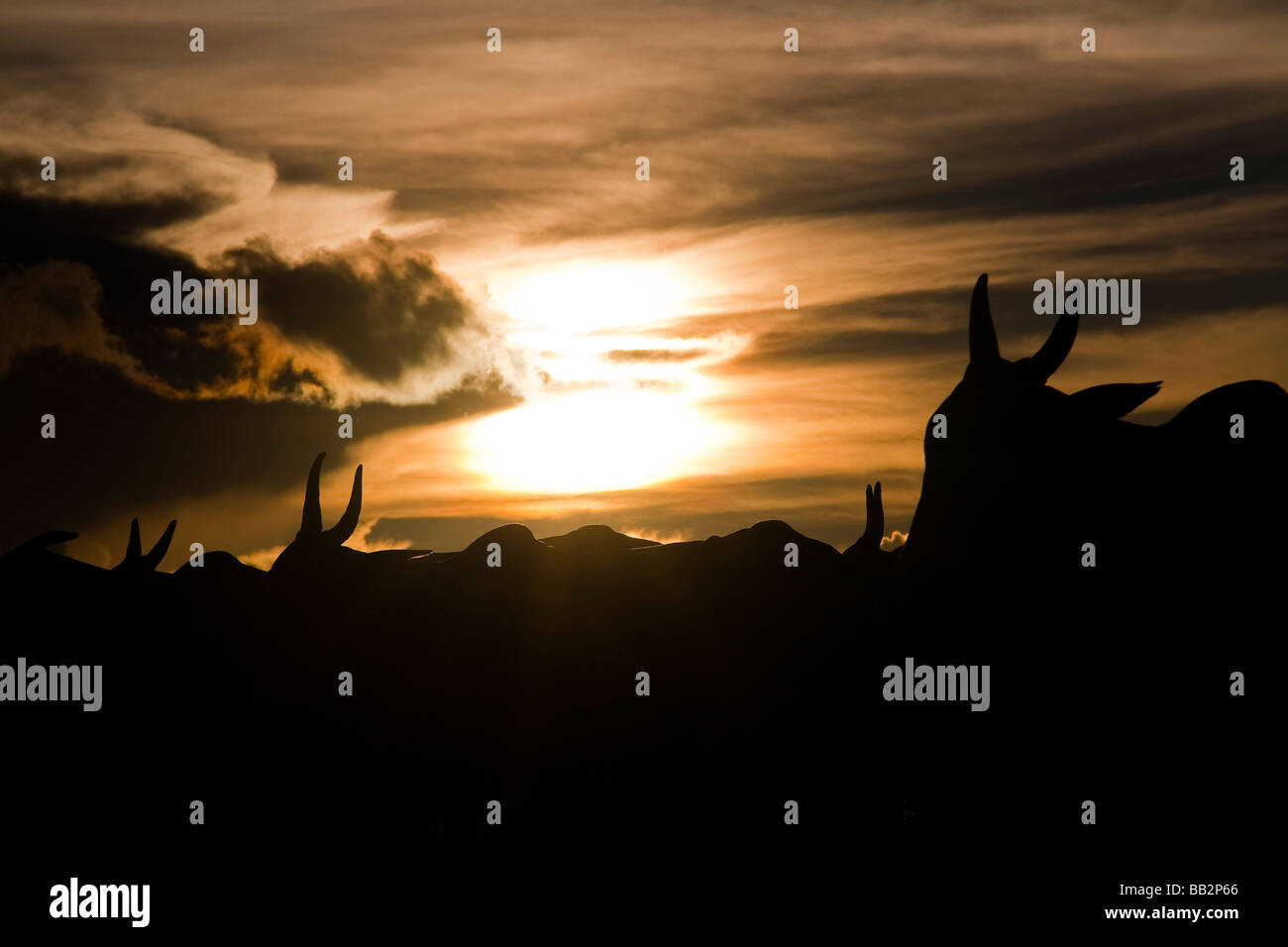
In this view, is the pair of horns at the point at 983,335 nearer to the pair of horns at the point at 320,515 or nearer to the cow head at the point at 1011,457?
the cow head at the point at 1011,457

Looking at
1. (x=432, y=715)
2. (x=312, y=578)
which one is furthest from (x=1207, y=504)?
(x=312, y=578)

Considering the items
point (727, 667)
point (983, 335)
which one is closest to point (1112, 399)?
point (983, 335)

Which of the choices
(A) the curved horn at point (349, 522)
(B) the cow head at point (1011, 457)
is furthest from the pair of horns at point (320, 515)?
(B) the cow head at point (1011, 457)

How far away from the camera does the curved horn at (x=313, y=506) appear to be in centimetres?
1009

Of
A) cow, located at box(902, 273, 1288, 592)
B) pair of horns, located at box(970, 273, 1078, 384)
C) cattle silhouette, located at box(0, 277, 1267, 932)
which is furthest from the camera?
pair of horns, located at box(970, 273, 1078, 384)

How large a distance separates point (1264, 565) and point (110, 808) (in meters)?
8.35

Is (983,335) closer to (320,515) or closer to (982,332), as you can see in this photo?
(982,332)

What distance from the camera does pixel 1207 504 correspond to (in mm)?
5480

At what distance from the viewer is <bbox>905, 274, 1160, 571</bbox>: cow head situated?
19.0 feet

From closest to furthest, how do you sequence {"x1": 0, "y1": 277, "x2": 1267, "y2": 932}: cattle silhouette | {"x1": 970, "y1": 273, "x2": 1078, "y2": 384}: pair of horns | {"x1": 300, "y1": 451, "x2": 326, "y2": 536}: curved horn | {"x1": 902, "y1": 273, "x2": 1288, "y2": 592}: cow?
{"x1": 902, "y1": 273, "x2": 1288, "y2": 592}: cow → {"x1": 0, "y1": 277, "x2": 1267, "y2": 932}: cattle silhouette → {"x1": 970, "y1": 273, "x2": 1078, "y2": 384}: pair of horns → {"x1": 300, "y1": 451, "x2": 326, "y2": 536}: curved horn

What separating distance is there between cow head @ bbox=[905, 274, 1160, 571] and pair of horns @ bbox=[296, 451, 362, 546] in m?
5.44

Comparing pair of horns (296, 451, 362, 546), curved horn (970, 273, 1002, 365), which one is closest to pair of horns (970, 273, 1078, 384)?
curved horn (970, 273, 1002, 365)

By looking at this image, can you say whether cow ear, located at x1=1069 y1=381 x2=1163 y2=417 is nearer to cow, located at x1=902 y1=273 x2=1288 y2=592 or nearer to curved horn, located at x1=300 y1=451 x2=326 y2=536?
cow, located at x1=902 y1=273 x2=1288 y2=592
